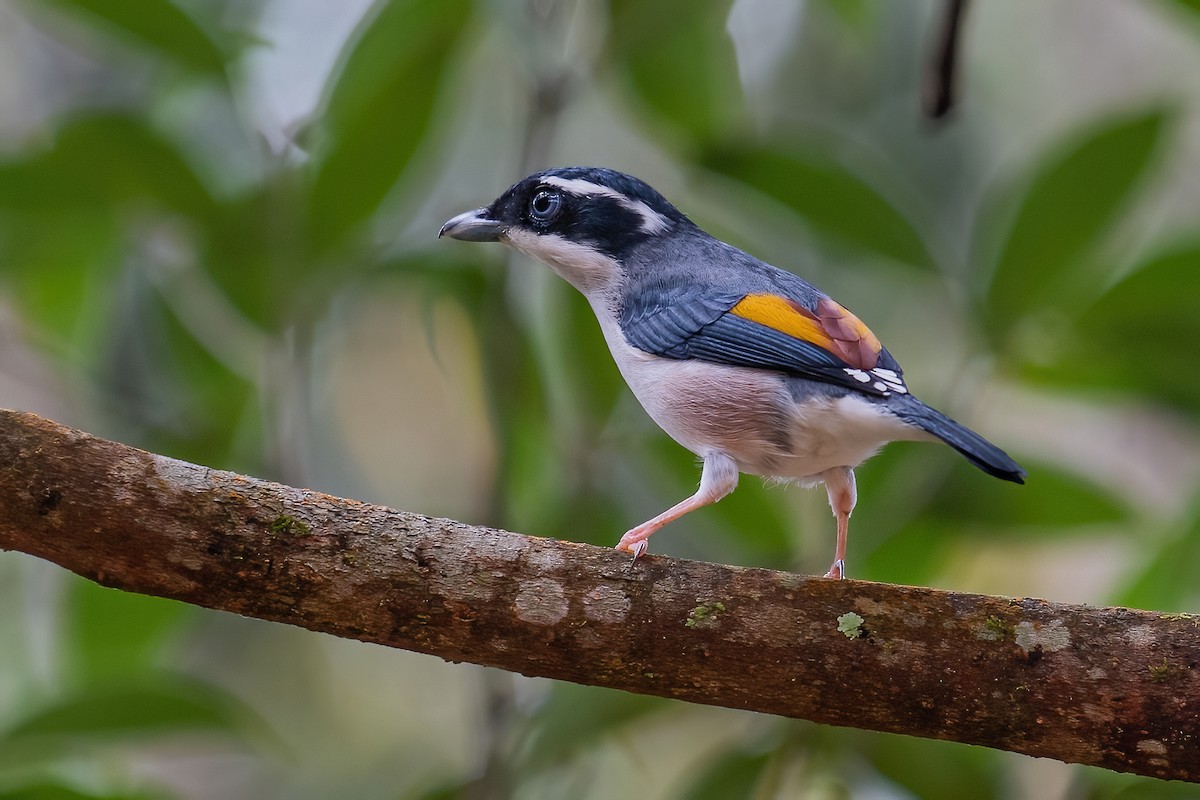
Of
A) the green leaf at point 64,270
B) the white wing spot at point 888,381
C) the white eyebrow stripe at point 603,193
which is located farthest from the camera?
the green leaf at point 64,270

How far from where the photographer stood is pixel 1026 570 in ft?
20.4

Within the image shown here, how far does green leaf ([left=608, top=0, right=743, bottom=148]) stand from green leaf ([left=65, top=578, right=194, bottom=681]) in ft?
6.53

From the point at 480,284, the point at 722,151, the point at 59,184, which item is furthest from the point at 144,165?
the point at 722,151

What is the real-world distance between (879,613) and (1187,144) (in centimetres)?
682

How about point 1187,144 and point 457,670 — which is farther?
point 1187,144

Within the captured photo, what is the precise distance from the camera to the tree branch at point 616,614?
6.05 ft

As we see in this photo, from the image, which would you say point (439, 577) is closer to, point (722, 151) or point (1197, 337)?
point (722, 151)

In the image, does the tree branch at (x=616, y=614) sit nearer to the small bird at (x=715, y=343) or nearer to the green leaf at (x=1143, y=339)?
the small bird at (x=715, y=343)

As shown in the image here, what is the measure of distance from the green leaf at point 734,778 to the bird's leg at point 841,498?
631 millimetres

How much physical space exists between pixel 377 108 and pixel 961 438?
1823mm

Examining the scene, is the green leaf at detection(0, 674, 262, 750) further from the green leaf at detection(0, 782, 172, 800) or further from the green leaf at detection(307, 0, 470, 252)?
the green leaf at detection(307, 0, 470, 252)

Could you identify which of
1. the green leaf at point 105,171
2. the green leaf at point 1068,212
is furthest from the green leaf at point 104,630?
the green leaf at point 1068,212

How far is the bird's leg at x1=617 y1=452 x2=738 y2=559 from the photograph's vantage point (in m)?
2.22

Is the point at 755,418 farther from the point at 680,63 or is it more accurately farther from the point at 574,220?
the point at 680,63
